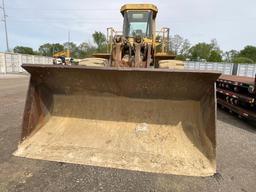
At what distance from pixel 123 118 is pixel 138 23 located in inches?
156

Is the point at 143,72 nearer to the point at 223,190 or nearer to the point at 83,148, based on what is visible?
the point at 83,148

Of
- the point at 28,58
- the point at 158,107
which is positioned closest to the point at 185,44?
the point at 28,58

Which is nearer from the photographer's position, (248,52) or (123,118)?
(123,118)

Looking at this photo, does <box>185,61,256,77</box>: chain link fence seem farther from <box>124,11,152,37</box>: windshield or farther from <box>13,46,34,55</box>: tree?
<box>13,46,34,55</box>: tree

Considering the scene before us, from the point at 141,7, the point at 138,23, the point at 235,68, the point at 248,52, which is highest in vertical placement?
the point at 248,52

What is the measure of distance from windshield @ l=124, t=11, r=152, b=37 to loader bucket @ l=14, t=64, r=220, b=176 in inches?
137

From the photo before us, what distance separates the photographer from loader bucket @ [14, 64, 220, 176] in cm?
273

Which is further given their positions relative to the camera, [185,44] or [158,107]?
[185,44]

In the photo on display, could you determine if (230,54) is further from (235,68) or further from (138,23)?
(138,23)

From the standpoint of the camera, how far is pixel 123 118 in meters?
3.35

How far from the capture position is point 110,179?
2.49m

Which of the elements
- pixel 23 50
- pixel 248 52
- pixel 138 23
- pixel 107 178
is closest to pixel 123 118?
pixel 107 178

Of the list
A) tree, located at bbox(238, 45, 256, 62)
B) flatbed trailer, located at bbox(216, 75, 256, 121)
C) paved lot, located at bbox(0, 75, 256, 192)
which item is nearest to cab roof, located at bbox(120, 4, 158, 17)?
flatbed trailer, located at bbox(216, 75, 256, 121)

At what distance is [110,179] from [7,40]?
32.4 metres
